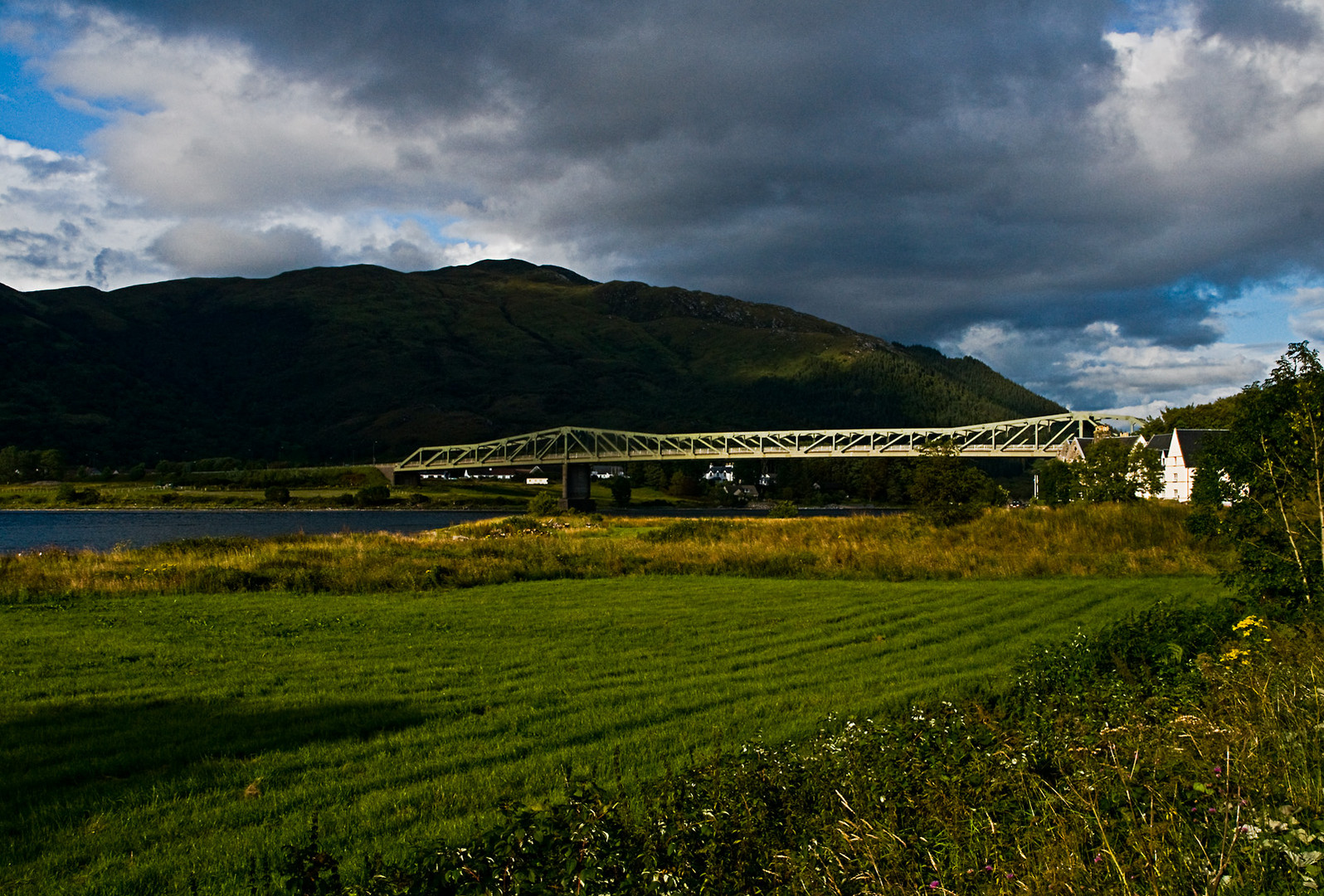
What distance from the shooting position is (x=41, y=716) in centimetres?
938

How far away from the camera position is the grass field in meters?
6.55

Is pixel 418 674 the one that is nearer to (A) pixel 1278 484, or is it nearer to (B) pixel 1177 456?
(A) pixel 1278 484

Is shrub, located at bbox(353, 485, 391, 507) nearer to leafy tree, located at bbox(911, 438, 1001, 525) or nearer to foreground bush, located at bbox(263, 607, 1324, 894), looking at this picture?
leafy tree, located at bbox(911, 438, 1001, 525)

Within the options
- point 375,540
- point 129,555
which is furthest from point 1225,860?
point 375,540

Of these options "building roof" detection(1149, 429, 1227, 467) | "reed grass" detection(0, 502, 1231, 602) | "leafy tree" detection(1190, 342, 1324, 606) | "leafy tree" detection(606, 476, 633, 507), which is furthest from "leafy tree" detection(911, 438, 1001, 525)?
"leafy tree" detection(606, 476, 633, 507)

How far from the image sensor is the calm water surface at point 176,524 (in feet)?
198

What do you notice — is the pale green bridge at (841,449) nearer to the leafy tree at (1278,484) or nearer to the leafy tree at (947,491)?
the leafy tree at (947,491)

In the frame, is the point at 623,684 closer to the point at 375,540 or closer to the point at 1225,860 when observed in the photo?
the point at 1225,860

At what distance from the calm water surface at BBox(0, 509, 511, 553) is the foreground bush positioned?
154 feet

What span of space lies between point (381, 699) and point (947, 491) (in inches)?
1220

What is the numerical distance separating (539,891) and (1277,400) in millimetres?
10875

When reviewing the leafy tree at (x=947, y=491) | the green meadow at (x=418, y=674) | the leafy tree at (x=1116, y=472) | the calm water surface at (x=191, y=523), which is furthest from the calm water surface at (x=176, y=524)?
the leafy tree at (x=1116, y=472)

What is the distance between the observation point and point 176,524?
84.5m

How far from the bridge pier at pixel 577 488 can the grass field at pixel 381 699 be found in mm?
92017
